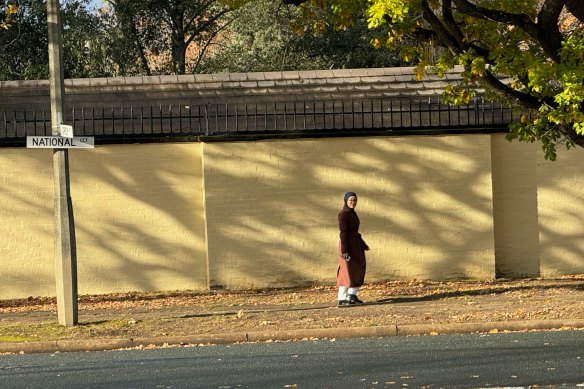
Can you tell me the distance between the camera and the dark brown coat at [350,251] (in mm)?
15531

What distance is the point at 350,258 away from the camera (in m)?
15.7

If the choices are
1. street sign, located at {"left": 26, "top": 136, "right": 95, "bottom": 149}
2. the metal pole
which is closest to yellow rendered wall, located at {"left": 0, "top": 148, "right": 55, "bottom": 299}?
the metal pole

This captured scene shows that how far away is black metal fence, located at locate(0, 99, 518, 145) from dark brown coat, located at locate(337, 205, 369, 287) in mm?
2312

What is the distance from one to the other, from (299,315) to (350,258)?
1450 millimetres

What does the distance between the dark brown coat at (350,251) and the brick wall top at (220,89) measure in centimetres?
325

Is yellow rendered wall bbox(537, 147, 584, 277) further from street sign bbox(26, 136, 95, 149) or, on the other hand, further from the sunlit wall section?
street sign bbox(26, 136, 95, 149)

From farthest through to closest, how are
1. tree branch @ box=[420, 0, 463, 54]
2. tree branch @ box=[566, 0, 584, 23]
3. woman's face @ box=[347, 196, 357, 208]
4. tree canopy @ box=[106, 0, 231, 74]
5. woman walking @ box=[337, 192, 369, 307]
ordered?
tree canopy @ box=[106, 0, 231, 74] → woman's face @ box=[347, 196, 357, 208] → woman walking @ box=[337, 192, 369, 307] → tree branch @ box=[566, 0, 584, 23] → tree branch @ box=[420, 0, 463, 54]

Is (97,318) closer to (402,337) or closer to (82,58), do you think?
(402,337)

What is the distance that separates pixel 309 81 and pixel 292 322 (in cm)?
570

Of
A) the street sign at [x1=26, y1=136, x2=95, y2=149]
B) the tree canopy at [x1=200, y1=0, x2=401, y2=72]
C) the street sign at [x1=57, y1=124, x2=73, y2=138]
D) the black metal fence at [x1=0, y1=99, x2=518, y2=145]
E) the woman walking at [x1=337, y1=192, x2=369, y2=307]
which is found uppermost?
the tree canopy at [x1=200, y1=0, x2=401, y2=72]

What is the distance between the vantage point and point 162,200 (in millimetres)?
17531

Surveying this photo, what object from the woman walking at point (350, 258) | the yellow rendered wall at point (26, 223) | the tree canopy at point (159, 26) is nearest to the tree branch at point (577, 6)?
the woman walking at point (350, 258)

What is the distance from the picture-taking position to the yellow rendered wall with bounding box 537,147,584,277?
18.0 meters

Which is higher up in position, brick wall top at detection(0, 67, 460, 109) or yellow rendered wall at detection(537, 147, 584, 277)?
Result: brick wall top at detection(0, 67, 460, 109)
